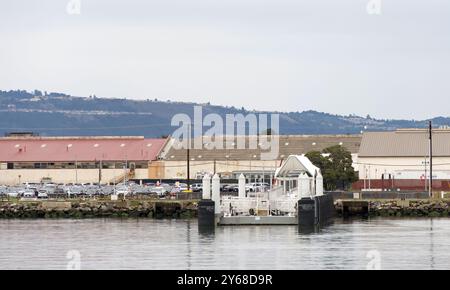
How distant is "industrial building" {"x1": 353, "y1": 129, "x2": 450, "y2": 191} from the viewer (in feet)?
413

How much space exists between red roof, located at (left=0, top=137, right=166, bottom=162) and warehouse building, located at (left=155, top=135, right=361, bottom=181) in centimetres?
281

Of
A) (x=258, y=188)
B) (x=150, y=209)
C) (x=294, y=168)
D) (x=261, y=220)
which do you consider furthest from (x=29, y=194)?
(x=261, y=220)

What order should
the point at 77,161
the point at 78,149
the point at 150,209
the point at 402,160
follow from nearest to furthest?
the point at 150,209
the point at 402,160
the point at 77,161
the point at 78,149

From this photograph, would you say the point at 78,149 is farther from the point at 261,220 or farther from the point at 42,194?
the point at 261,220

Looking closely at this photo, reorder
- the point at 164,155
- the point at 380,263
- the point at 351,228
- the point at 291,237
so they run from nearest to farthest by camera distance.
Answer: the point at 380,263 → the point at 291,237 → the point at 351,228 → the point at 164,155

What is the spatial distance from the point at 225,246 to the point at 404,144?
7573cm

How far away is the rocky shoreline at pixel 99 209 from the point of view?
9619 centimetres

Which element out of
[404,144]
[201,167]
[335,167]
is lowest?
[335,167]

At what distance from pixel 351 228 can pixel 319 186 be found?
9.15 metres

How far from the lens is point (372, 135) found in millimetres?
141250

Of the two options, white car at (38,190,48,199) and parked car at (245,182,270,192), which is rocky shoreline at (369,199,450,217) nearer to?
parked car at (245,182,270,192)

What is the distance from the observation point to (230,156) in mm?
147000

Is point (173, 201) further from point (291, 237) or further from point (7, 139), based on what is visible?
point (7, 139)

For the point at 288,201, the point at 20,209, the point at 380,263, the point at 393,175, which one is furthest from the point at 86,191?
the point at 380,263
